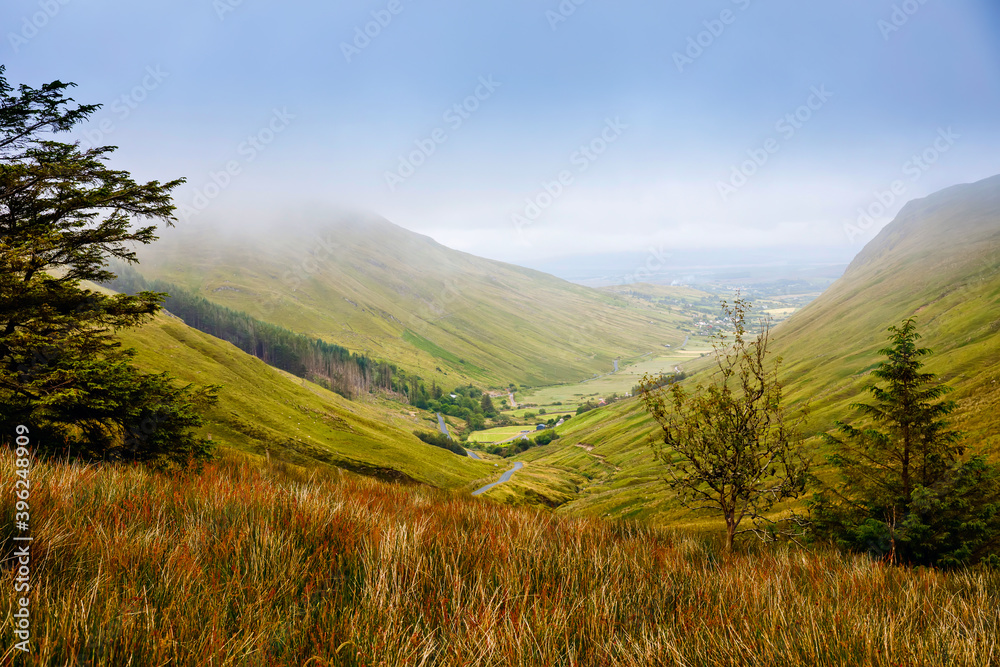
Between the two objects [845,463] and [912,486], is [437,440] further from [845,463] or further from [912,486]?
[912,486]

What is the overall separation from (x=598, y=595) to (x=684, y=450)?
63.1 ft

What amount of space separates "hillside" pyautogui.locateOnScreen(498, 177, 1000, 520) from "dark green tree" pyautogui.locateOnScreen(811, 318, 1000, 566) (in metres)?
19.2

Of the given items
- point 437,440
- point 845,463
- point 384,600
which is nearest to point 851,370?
point 845,463

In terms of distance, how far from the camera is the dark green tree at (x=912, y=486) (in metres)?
26.0

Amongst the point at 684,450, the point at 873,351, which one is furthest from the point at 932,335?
the point at 684,450

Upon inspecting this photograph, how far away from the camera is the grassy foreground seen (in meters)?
2.42

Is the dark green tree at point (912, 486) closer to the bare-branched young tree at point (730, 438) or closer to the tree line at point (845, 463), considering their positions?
the tree line at point (845, 463)

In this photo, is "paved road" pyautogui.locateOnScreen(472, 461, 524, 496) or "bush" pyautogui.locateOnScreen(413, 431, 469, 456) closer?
"paved road" pyautogui.locateOnScreen(472, 461, 524, 496)

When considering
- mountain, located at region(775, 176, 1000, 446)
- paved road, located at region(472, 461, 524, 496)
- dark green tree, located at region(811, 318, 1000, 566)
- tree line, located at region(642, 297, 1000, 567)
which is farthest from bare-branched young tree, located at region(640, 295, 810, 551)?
paved road, located at region(472, 461, 524, 496)

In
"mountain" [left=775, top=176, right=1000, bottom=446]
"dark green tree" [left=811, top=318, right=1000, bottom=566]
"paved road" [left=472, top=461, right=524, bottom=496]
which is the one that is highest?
"mountain" [left=775, top=176, right=1000, bottom=446]

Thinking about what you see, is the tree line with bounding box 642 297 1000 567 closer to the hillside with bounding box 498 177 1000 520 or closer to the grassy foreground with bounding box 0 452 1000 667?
the grassy foreground with bounding box 0 452 1000 667

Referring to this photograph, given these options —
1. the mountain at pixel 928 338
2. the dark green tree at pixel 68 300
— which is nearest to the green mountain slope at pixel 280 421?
the dark green tree at pixel 68 300

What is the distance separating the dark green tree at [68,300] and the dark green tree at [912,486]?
37298mm

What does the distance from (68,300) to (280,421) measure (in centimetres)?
9284
